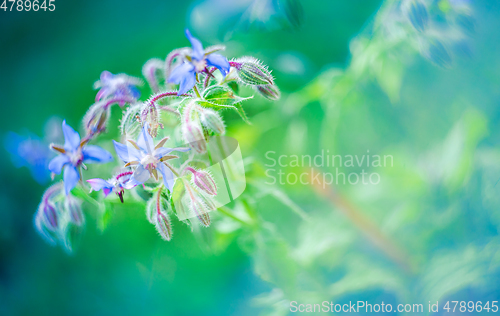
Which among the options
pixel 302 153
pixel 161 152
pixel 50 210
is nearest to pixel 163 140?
pixel 161 152

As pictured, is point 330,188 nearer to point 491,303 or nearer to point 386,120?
point 386,120

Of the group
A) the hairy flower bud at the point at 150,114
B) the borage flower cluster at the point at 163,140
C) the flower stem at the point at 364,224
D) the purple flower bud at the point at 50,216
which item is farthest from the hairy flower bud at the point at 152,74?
the flower stem at the point at 364,224

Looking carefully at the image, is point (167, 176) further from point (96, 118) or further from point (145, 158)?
point (96, 118)

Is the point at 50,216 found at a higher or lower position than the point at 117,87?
lower

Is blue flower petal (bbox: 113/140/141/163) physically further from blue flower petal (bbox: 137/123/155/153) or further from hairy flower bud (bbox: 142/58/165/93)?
hairy flower bud (bbox: 142/58/165/93)

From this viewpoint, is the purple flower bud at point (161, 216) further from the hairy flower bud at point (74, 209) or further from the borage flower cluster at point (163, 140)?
the hairy flower bud at point (74, 209)

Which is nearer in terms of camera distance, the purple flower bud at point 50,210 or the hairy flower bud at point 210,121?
the hairy flower bud at point 210,121

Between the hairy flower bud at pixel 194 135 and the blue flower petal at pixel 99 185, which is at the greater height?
the hairy flower bud at pixel 194 135
